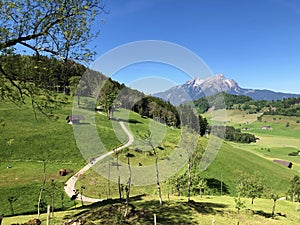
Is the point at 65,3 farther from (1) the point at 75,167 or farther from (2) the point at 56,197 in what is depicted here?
(1) the point at 75,167

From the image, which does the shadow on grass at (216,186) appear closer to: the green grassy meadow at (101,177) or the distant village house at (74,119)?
the green grassy meadow at (101,177)

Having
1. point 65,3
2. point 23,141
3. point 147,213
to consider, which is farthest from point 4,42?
point 23,141

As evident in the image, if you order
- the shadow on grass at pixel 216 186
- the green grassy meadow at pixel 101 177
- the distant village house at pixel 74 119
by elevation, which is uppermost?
the distant village house at pixel 74 119

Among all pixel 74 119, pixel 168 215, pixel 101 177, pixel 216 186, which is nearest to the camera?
pixel 168 215

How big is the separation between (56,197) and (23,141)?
83.0 ft

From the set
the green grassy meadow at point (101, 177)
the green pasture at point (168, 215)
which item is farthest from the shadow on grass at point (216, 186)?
the green pasture at point (168, 215)

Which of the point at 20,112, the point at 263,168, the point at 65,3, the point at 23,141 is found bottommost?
the point at 263,168

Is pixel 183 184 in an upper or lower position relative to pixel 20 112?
lower

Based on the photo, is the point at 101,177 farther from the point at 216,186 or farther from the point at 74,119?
the point at 74,119

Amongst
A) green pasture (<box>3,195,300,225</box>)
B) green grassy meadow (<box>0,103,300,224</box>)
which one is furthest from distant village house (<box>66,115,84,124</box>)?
green pasture (<box>3,195,300,225</box>)

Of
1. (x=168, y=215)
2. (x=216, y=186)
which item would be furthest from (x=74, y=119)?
(x=168, y=215)

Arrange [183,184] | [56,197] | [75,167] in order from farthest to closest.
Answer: [75,167] → [183,184] → [56,197]

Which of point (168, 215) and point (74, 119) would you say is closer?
point (168, 215)

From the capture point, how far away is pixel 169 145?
178 ft
